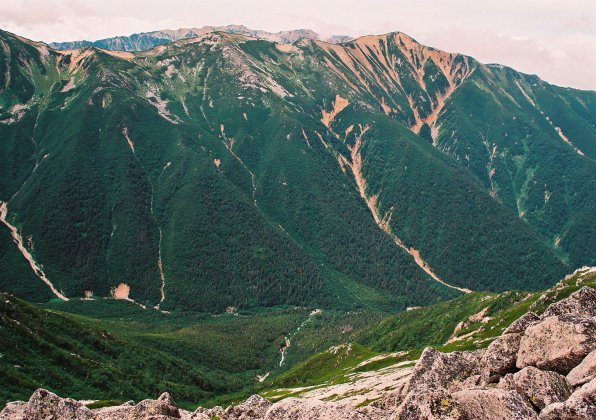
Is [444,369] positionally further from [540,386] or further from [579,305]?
[579,305]

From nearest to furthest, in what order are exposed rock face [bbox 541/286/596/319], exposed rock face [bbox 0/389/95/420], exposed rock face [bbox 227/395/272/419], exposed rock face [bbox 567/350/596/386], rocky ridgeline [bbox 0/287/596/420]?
rocky ridgeline [bbox 0/287/596/420]
exposed rock face [bbox 567/350/596/386]
exposed rock face [bbox 541/286/596/319]
exposed rock face [bbox 0/389/95/420]
exposed rock face [bbox 227/395/272/419]

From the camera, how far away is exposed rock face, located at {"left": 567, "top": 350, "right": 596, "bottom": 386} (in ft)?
83.8

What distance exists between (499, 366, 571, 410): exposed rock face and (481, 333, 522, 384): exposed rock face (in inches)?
178

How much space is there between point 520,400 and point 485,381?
7.75m

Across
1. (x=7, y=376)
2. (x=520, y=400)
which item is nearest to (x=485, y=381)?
(x=520, y=400)

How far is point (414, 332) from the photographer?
142125 mm

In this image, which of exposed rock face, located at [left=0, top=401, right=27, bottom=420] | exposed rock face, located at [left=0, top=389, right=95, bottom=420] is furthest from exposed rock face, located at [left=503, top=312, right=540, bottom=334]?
exposed rock face, located at [left=0, top=401, right=27, bottom=420]

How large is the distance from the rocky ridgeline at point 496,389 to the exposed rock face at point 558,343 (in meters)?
0.06

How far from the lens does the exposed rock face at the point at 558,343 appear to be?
92.5 feet

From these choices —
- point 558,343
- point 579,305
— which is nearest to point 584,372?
point 558,343

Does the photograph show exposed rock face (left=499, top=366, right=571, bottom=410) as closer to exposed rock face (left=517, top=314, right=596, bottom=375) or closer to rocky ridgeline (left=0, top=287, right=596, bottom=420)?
rocky ridgeline (left=0, top=287, right=596, bottom=420)

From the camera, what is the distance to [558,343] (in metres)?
29.2

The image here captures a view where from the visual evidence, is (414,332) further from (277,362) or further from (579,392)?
(579,392)

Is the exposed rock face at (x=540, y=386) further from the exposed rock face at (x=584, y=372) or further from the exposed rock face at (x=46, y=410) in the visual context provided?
the exposed rock face at (x=46, y=410)
